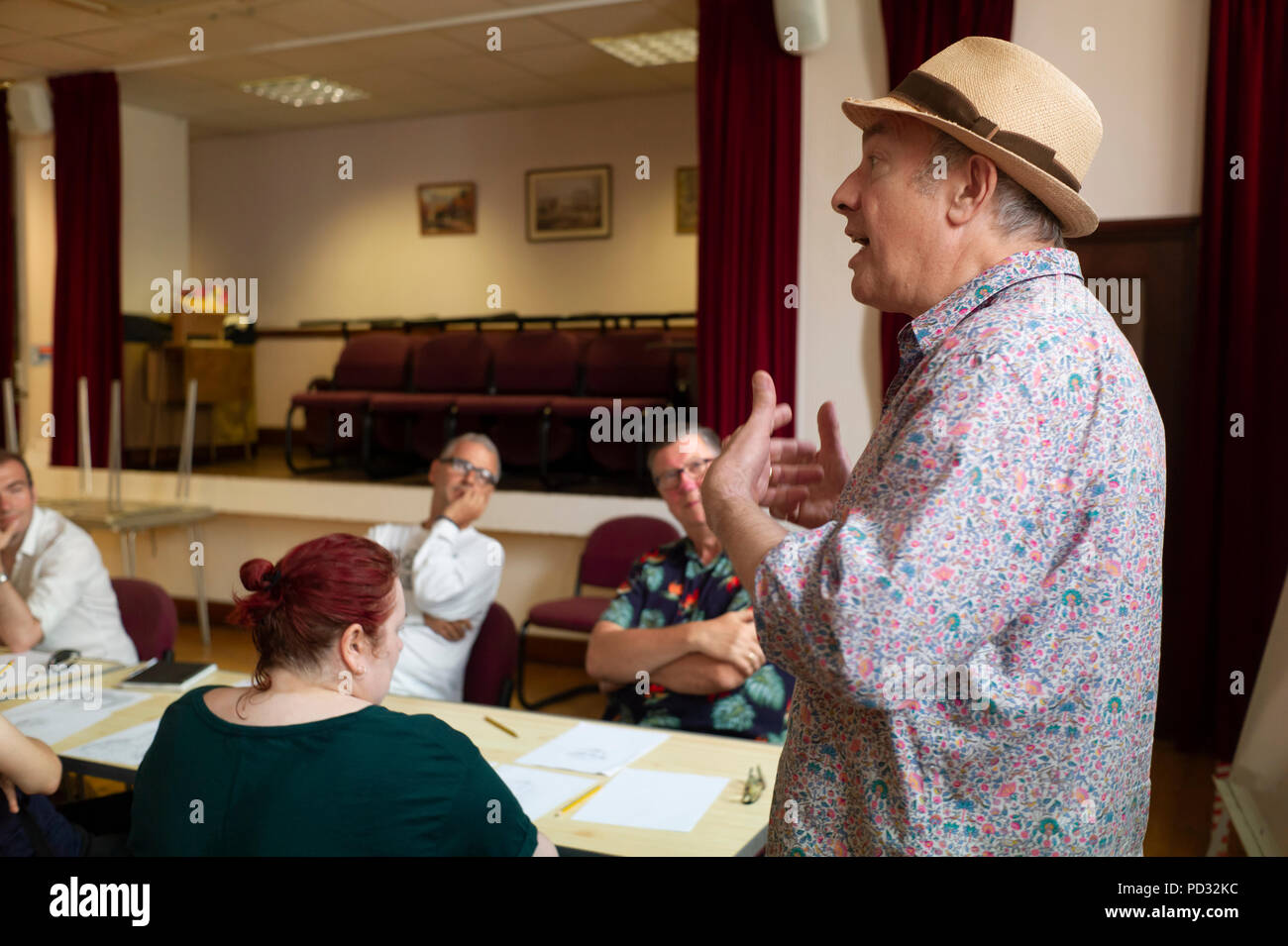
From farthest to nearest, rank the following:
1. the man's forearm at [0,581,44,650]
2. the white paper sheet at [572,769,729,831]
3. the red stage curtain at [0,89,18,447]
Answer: the red stage curtain at [0,89,18,447], the man's forearm at [0,581,44,650], the white paper sheet at [572,769,729,831]

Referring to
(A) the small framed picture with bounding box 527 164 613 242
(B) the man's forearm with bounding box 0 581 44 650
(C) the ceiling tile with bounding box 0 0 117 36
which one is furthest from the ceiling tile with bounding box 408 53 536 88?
(B) the man's forearm with bounding box 0 581 44 650

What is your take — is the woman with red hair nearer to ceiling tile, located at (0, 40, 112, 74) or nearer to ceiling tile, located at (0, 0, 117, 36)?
ceiling tile, located at (0, 0, 117, 36)

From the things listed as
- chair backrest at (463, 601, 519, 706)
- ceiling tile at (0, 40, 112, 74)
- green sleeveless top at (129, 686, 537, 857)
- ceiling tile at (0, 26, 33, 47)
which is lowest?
chair backrest at (463, 601, 519, 706)

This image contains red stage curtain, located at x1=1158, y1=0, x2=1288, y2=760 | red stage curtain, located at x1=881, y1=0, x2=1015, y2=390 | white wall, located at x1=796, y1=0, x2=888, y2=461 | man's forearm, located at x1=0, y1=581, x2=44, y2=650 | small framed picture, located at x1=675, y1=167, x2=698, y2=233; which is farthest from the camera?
small framed picture, located at x1=675, y1=167, x2=698, y2=233

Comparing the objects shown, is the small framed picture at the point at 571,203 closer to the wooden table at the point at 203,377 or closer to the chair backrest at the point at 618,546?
the wooden table at the point at 203,377

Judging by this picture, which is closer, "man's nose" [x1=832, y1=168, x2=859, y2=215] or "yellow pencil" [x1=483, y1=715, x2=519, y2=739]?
"man's nose" [x1=832, y1=168, x2=859, y2=215]

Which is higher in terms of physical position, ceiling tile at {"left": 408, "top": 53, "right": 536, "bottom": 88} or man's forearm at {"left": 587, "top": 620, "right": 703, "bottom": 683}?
ceiling tile at {"left": 408, "top": 53, "right": 536, "bottom": 88}

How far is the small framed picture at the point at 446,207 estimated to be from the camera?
27.6ft

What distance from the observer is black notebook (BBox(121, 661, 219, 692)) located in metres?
2.60

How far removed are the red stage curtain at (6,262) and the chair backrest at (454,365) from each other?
9.09ft

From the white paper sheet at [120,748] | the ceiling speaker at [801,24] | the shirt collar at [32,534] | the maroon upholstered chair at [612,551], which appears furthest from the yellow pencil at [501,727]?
the ceiling speaker at [801,24]

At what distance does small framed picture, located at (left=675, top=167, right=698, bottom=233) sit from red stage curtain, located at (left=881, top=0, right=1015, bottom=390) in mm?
3403

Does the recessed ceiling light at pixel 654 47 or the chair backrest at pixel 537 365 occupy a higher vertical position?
the recessed ceiling light at pixel 654 47
